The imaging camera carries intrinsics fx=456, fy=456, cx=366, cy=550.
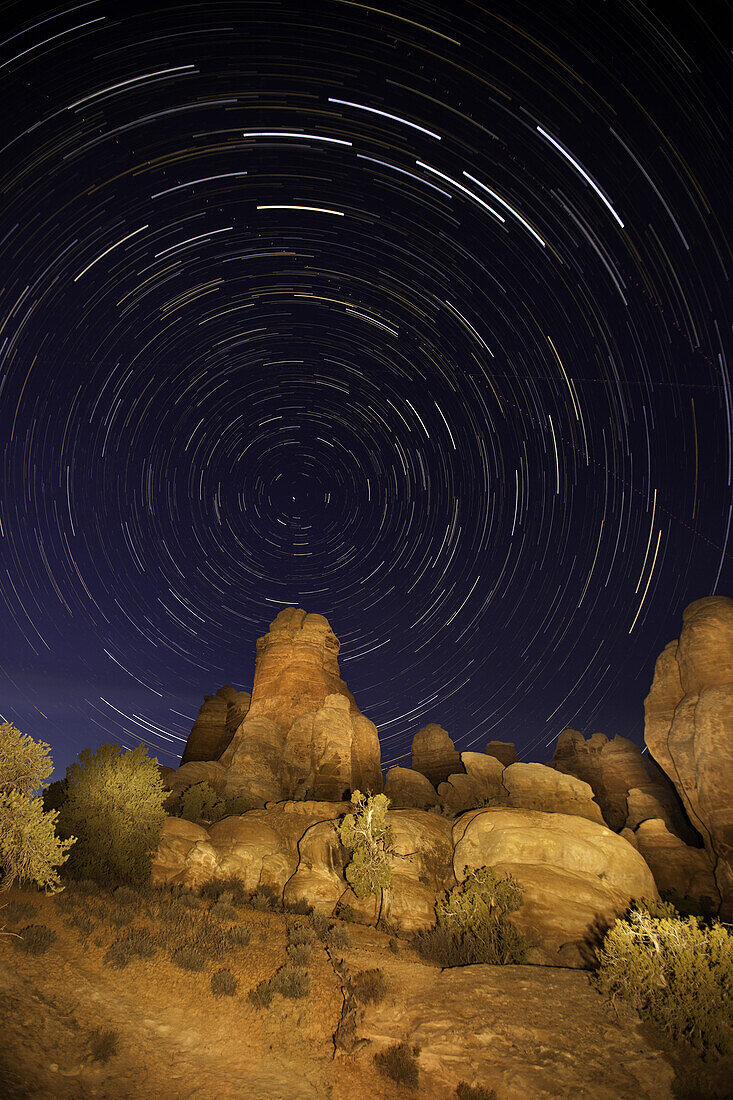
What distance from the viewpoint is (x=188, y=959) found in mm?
12422

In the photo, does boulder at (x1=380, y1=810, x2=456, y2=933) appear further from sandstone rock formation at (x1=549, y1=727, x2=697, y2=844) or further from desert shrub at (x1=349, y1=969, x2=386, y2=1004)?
sandstone rock formation at (x1=549, y1=727, x2=697, y2=844)

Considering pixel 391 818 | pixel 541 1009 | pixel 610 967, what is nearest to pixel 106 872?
pixel 391 818

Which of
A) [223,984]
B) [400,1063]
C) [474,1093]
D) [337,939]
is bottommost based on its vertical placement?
[337,939]

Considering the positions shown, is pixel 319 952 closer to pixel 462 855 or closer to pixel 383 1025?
pixel 383 1025

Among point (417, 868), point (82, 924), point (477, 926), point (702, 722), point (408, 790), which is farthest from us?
point (408, 790)

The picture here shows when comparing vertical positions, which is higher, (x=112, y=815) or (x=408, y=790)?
(x=112, y=815)

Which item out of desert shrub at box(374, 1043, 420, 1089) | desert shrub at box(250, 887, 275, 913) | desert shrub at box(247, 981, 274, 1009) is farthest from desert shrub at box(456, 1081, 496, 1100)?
desert shrub at box(250, 887, 275, 913)

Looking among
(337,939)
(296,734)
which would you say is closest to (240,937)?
(337,939)

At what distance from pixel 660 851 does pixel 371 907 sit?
71.7ft

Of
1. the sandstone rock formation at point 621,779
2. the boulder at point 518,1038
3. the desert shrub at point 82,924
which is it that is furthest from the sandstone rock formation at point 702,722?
the desert shrub at point 82,924

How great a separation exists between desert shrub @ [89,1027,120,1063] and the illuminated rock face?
23.1 meters

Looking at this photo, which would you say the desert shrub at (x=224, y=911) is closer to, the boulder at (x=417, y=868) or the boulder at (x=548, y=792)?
the boulder at (x=417, y=868)

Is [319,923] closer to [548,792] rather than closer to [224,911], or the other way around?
[224,911]

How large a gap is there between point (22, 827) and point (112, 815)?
6307 mm
